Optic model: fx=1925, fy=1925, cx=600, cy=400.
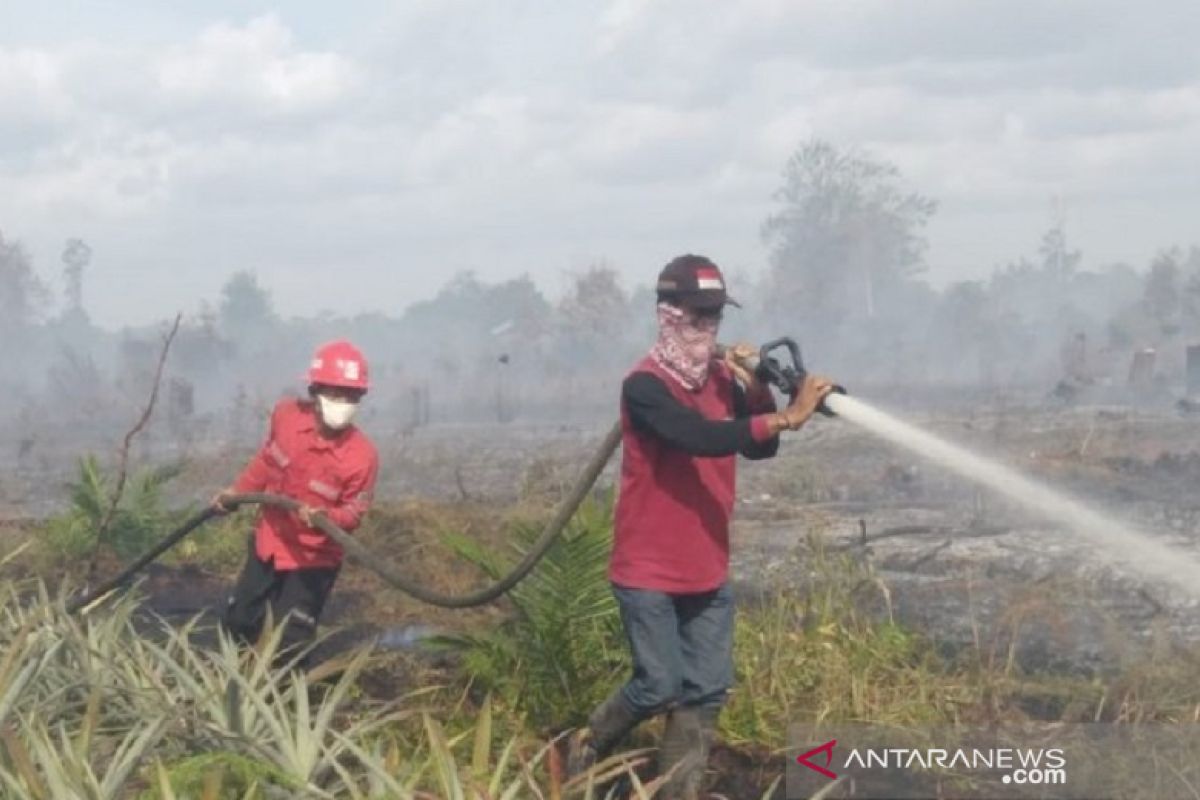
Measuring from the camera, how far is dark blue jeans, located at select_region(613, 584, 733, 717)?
5.82 m

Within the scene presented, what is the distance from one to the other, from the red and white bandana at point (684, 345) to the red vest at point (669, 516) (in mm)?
29

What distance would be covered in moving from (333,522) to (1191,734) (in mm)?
3149

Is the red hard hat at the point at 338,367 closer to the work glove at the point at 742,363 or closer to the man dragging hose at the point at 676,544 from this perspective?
the man dragging hose at the point at 676,544

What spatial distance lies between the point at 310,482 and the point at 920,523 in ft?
19.7

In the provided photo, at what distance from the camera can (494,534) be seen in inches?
444

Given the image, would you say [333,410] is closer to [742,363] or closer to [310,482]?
[310,482]

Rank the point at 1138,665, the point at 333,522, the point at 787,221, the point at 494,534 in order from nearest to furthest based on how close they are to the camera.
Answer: the point at 1138,665, the point at 333,522, the point at 494,534, the point at 787,221

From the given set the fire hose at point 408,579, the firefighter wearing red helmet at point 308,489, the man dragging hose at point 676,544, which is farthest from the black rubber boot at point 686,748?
the firefighter wearing red helmet at point 308,489

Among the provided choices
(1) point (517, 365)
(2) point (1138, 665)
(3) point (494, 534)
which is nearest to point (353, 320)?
(1) point (517, 365)

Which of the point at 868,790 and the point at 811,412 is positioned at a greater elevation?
the point at 811,412

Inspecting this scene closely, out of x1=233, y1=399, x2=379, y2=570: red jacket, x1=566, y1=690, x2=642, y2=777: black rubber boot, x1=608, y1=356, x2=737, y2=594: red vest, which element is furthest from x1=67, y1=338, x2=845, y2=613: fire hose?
x1=566, y1=690, x2=642, y2=777: black rubber boot

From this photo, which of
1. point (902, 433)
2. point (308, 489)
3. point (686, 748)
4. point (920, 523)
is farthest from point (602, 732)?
point (920, 523)

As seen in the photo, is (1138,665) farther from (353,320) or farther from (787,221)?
(353,320)

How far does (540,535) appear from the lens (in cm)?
688
